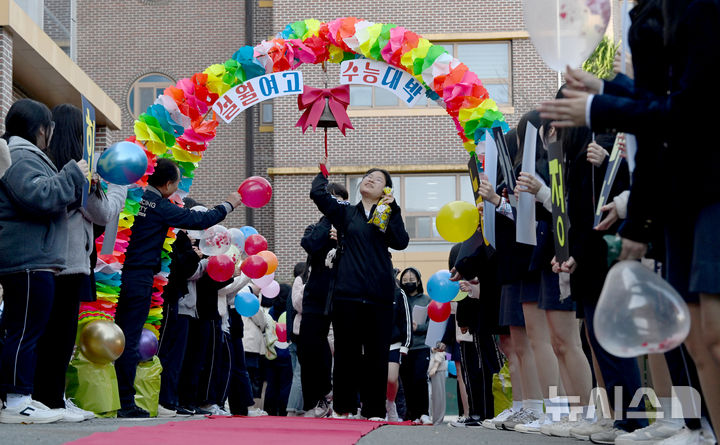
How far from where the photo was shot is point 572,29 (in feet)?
14.6

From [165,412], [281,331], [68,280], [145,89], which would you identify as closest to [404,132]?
[145,89]

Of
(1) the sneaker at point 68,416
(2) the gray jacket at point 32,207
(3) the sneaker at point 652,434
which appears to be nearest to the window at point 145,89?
(2) the gray jacket at point 32,207

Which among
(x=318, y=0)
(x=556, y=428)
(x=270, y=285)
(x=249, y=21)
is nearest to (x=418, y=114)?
(x=318, y=0)

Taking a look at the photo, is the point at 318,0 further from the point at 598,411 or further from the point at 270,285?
the point at 598,411

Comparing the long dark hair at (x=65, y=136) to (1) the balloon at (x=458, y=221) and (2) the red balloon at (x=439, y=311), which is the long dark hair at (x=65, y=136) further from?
(2) the red balloon at (x=439, y=311)

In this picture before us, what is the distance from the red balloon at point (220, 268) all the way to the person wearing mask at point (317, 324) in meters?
0.80

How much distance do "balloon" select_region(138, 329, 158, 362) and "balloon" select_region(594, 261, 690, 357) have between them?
16.5 feet

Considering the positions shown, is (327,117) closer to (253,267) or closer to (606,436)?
(253,267)

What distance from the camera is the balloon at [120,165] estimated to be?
257 inches

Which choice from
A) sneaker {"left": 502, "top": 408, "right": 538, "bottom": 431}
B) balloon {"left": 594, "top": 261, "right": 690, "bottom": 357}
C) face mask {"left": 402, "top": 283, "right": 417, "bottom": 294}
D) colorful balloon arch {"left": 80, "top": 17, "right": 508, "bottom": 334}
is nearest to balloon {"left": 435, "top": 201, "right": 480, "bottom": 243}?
colorful balloon arch {"left": 80, "top": 17, "right": 508, "bottom": 334}

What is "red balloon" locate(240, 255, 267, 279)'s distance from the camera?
9758 millimetres

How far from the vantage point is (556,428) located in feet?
17.4

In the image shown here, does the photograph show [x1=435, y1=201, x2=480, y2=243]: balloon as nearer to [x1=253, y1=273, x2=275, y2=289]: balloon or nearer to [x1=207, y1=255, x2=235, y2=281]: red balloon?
[x1=207, y1=255, x2=235, y2=281]: red balloon

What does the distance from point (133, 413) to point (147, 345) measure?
2.29 feet
